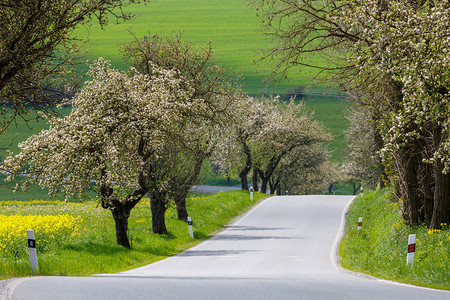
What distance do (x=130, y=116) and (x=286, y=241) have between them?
338 inches

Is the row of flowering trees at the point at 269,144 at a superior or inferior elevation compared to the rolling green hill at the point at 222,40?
inferior

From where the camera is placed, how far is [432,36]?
31.2ft

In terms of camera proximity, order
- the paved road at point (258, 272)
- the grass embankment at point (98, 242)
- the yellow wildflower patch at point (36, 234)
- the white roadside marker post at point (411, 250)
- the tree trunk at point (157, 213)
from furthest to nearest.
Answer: the tree trunk at point (157, 213) < the yellow wildflower patch at point (36, 234) < the grass embankment at point (98, 242) < the white roadside marker post at point (411, 250) < the paved road at point (258, 272)

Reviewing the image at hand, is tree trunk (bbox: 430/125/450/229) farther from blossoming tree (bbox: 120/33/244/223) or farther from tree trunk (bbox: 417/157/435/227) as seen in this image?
blossoming tree (bbox: 120/33/244/223)

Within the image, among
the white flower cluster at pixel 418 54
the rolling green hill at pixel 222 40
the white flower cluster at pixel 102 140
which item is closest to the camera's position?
the white flower cluster at pixel 418 54

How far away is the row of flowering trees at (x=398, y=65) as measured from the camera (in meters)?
9.88

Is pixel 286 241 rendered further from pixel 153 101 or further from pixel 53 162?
pixel 53 162

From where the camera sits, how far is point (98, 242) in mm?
17750

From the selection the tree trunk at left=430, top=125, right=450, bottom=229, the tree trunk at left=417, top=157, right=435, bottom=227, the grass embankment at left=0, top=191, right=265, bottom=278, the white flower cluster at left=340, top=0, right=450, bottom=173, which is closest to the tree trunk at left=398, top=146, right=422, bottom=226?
the tree trunk at left=417, top=157, right=435, bottom=227

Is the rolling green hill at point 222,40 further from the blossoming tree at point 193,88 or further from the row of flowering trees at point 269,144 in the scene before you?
the blossoming tree at point 193,88

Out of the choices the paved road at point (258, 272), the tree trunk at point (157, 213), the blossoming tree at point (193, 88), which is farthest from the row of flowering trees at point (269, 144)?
the tree trunk at point (157, 213)

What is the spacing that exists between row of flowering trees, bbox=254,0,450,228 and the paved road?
3.15 meters

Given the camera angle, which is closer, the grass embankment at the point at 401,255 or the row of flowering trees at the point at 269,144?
the grass embankment at the point at 401,255

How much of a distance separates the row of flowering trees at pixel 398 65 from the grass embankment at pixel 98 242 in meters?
7.53
